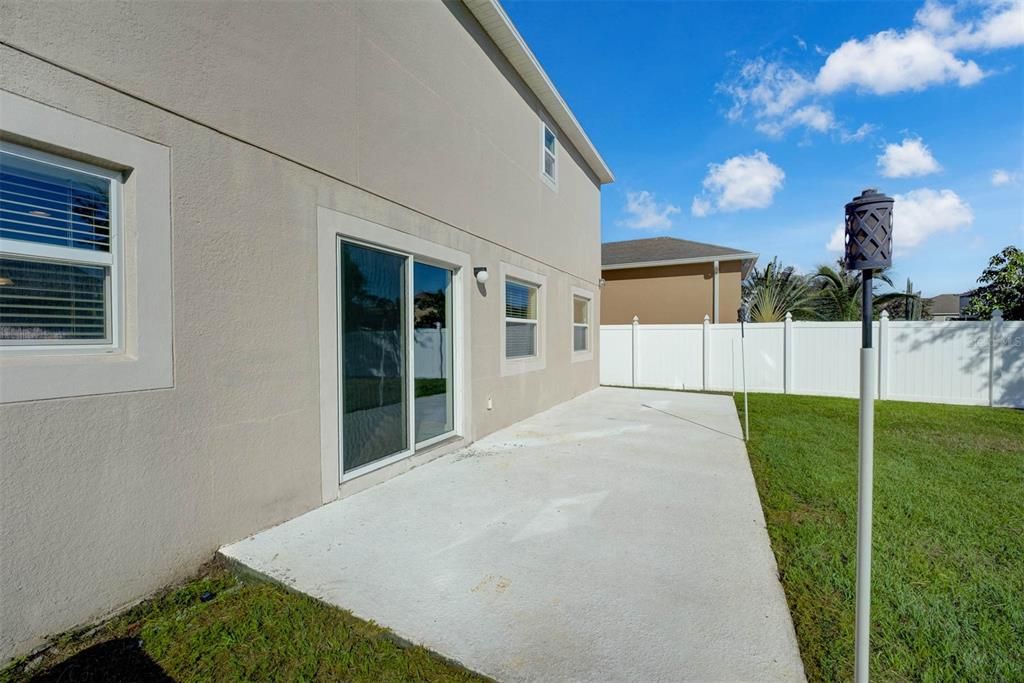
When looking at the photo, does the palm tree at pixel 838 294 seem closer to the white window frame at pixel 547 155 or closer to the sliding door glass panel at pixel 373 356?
the white window frame at pixel 547 155

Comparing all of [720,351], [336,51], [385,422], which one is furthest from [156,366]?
[720,351]

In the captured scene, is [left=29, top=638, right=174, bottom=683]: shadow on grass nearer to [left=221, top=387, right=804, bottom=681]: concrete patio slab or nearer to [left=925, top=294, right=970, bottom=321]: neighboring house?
[left=221, top=387, right=804, bottom=681]: concrete patio slab

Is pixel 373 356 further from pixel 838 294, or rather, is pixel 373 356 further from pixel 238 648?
pixel 838 294

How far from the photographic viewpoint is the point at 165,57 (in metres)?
2.75

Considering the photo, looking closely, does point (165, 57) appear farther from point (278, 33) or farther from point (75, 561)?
point (75, 561)

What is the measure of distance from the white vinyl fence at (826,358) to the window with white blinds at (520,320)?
6168 mm

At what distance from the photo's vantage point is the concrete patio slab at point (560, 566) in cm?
214

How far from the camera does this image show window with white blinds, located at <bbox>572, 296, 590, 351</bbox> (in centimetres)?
1103

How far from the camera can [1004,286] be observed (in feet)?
34.9

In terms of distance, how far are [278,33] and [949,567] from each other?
6.08m

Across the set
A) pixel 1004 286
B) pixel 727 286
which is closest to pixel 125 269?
pixel 1004 286

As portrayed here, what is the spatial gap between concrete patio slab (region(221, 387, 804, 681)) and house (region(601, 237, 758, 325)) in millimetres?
12175

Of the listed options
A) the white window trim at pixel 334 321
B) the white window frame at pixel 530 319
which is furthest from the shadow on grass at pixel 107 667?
the white window frame at pixel 530 319

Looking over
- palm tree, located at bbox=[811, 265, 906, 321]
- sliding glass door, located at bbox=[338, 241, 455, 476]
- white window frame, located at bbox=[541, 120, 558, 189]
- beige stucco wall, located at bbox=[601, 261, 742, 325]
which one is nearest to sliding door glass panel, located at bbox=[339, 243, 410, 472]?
sliding glass door, located at bbox=[338, 241, 455, 476]
